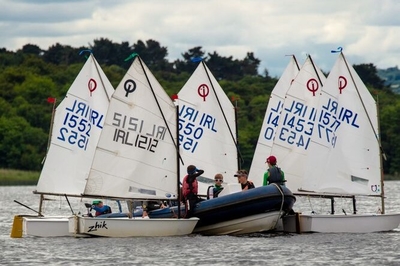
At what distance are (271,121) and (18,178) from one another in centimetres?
6949

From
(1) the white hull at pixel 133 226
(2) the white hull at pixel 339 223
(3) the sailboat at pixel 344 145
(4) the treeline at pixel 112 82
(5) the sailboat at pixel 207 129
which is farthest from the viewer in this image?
(4) the treeline at pixel 112 82

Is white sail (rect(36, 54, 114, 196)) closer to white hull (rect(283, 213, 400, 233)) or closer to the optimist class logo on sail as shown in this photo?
the optimist class logo on sail

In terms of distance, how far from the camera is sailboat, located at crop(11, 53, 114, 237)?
4522 cm

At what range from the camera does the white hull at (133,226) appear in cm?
3991

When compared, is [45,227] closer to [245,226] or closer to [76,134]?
[76,134]

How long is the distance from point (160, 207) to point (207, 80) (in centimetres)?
732

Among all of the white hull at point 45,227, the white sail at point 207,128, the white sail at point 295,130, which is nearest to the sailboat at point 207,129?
the white sail at point 207,128

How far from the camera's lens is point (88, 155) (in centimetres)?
4581

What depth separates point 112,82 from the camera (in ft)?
471

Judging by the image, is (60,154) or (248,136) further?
(248,136)

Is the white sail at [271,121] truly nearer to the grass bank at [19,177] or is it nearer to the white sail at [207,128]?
the white sail at [207,128]

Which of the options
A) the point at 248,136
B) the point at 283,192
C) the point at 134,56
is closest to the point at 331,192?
the point at 283,192

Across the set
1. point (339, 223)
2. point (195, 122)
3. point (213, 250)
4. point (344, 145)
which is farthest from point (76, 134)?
point (213, 250)

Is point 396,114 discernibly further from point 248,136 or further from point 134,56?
point 134,56
